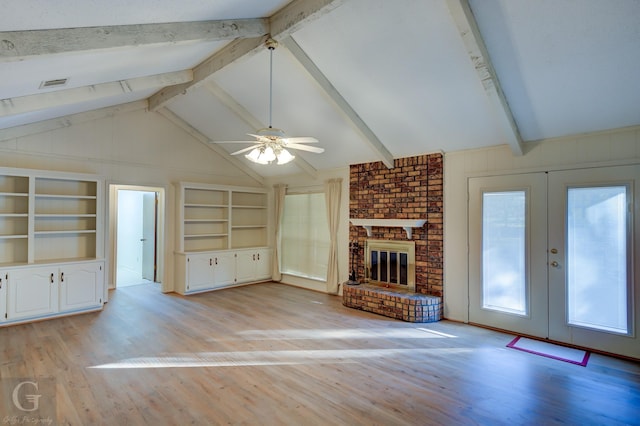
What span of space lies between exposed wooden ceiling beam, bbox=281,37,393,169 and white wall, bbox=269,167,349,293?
1.15 metres

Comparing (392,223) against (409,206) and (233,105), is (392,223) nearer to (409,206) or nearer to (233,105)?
(409,206)

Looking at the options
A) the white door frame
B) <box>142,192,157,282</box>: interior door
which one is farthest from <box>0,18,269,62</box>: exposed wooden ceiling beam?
<box>142,192,157,282</box>: interior door

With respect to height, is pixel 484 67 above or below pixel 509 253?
above

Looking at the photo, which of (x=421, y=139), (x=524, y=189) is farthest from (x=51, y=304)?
(x=524, y=189)

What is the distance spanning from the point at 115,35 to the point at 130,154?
13.5 feet

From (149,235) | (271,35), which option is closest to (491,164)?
(271,35)

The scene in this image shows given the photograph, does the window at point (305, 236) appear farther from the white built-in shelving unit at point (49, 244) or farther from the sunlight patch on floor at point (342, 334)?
the white built-in shelving unit at point (49, 244)

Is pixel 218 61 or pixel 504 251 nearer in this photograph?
pixel 218 61

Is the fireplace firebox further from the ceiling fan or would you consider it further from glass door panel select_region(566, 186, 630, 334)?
the ceiling fan

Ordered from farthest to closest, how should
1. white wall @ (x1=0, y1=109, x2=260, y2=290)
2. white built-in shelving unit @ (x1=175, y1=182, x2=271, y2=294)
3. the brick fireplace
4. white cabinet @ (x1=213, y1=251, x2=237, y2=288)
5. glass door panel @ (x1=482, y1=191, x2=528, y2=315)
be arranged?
white cabinet @ (x1=213, y1=251, x2=237, y2=288) < white built-in shelving unit @ (x1=175, y1=182, x2=271, y2=294) < white wall @ (x1=0, y1=109, x2=260, y2=290) < the brick fireplace < glass door panel @ (x1=482, y1=191, x2=528, y2=315)

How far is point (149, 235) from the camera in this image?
7.93 m

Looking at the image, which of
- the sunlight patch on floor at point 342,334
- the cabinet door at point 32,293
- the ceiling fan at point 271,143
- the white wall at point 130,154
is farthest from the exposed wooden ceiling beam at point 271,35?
the sunlight patch on floor at point 342,334

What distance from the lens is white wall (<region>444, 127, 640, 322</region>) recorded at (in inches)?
145

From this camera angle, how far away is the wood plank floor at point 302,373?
2572 mm
